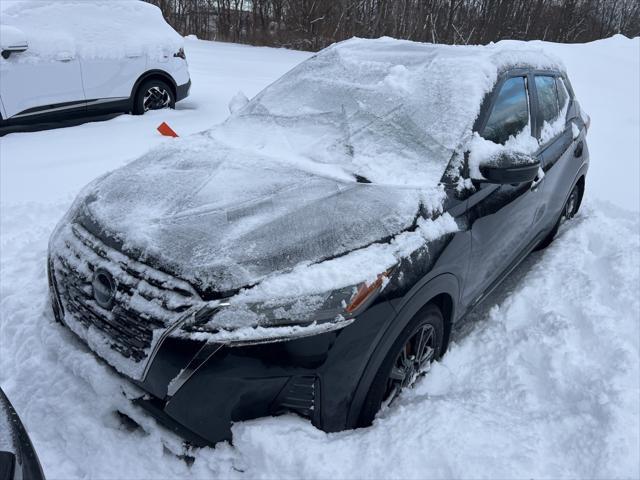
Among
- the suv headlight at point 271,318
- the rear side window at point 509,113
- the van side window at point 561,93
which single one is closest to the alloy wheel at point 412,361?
the suv headlight at point 271,318

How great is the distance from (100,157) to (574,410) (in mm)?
4958

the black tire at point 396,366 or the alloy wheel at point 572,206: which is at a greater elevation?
the black tire at point 396,366

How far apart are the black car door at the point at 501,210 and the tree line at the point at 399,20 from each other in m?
17.0

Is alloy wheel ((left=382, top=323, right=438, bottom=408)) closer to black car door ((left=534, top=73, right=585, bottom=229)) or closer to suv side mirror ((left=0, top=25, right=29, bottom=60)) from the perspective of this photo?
black car door ((left=534, top=73, right=585, bottom=229))

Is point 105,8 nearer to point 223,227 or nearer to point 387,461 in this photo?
point 223,227

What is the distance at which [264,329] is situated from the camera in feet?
6.09

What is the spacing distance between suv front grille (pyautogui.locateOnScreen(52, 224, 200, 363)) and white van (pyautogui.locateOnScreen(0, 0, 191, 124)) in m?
4.79

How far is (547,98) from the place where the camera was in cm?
373

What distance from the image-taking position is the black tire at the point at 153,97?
7.13 metres

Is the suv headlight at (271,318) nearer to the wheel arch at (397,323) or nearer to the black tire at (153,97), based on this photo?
the wheel arch at (397,323)

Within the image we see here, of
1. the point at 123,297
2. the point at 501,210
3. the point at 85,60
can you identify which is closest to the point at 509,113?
the point at 501,210

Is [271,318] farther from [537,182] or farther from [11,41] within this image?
[11,41]

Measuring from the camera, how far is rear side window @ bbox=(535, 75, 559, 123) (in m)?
3.57

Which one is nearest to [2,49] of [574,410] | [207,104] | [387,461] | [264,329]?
[207,104]
